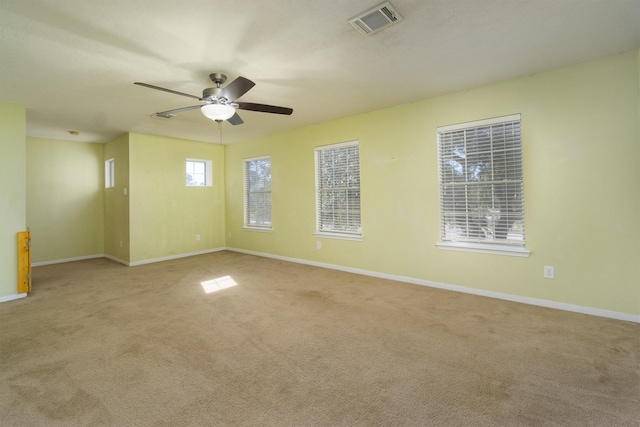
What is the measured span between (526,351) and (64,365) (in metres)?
3.60

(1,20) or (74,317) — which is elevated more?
(1,20)

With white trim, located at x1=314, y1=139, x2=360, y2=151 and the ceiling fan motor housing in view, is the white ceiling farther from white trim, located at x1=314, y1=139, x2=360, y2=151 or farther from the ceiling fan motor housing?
white trim, located at x1=314, y1=139, x2=360, y2=151

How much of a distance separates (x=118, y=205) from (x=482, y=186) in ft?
21.9

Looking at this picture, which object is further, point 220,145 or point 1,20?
point 220,145

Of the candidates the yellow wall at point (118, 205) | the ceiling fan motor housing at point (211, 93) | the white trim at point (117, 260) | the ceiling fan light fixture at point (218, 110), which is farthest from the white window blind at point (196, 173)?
the ceiling fan motor housing at point (211, 93)

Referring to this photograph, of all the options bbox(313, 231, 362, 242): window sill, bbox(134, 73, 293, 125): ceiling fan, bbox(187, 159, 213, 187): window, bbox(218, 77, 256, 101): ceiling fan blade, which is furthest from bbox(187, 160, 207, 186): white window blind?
bbox(218, 77, 256, 101): ceiling fan blade

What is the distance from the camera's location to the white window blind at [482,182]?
10.9 ft

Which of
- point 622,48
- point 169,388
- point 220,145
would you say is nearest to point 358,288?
point 169,388

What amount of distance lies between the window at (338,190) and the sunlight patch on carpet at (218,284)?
175cm

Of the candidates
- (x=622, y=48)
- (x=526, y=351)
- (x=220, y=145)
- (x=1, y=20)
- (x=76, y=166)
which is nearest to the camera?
(x=1, y=20)

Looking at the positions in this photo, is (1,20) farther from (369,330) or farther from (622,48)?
(622,48)

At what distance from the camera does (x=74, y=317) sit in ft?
10.0

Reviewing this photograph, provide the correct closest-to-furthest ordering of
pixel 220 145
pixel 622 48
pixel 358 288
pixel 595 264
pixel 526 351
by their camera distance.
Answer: pixel 526 351
pixel 622 48
pixel 595 264
pixel 358 288
pixel 220 145

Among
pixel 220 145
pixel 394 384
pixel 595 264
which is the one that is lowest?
pixel 394 384
